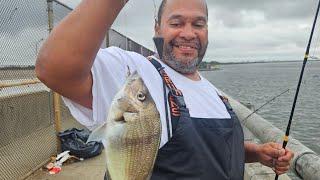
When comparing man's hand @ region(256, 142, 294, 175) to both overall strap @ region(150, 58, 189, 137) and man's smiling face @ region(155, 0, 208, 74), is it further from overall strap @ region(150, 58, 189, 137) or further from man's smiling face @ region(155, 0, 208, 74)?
overall strap @ region(150, 58, 189, 137)

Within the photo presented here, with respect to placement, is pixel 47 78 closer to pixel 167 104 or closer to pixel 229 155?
pixel 167 104

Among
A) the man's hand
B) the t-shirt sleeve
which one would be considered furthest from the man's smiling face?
the man's hand

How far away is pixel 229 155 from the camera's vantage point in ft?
8.61

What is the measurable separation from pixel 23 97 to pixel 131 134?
604 cm

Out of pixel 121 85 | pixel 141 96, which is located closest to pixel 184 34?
pixel 121 85

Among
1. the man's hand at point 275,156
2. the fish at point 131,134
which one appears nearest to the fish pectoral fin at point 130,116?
the fish at point 131,134

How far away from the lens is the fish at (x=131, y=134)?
1.84 m

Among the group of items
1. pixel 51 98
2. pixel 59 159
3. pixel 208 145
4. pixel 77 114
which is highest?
pixel 77 114

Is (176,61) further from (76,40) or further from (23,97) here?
(23,97)

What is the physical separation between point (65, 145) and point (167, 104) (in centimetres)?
581

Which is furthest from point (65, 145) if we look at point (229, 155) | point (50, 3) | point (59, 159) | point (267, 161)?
point (229, 155)

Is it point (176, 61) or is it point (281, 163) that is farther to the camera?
point (281, 163)

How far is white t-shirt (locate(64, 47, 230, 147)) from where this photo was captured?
228 cm

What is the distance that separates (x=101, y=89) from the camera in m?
2.28
